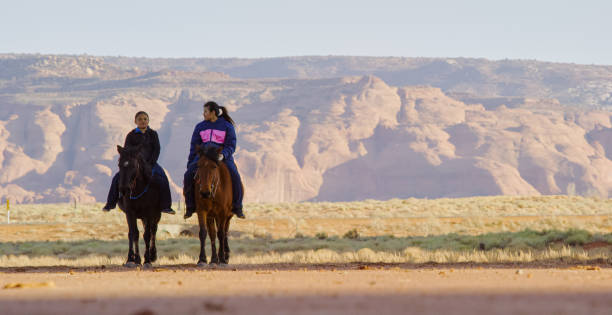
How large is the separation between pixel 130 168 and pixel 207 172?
144 centimetres

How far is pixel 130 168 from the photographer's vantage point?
50.7 ft

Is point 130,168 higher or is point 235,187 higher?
point 130,168

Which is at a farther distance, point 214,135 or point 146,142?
point 146,142

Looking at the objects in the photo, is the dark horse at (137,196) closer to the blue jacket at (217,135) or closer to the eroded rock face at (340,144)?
the blue jacket at (217,135)

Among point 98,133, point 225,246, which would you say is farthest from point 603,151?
point 225,246

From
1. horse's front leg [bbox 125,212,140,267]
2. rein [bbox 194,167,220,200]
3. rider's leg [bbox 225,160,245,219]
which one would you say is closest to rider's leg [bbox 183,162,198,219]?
rein [bbox 194,167,220,200]

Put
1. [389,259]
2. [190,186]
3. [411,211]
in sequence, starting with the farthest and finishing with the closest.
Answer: [411,211]
[389,259]
[190,186]

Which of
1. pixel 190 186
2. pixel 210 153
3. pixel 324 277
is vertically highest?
pixel 210 153

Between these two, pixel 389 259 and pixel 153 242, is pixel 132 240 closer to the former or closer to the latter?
pixel 153 242

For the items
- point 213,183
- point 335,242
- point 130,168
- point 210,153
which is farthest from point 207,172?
point 335,242

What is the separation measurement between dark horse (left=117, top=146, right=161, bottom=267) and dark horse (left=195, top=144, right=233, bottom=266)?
3.53 ft

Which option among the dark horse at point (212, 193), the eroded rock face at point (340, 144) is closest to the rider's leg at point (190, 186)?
the dark horse at point (212, 193)

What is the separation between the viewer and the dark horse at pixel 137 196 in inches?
609

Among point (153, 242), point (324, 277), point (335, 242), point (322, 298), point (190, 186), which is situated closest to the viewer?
point (322, 298)
